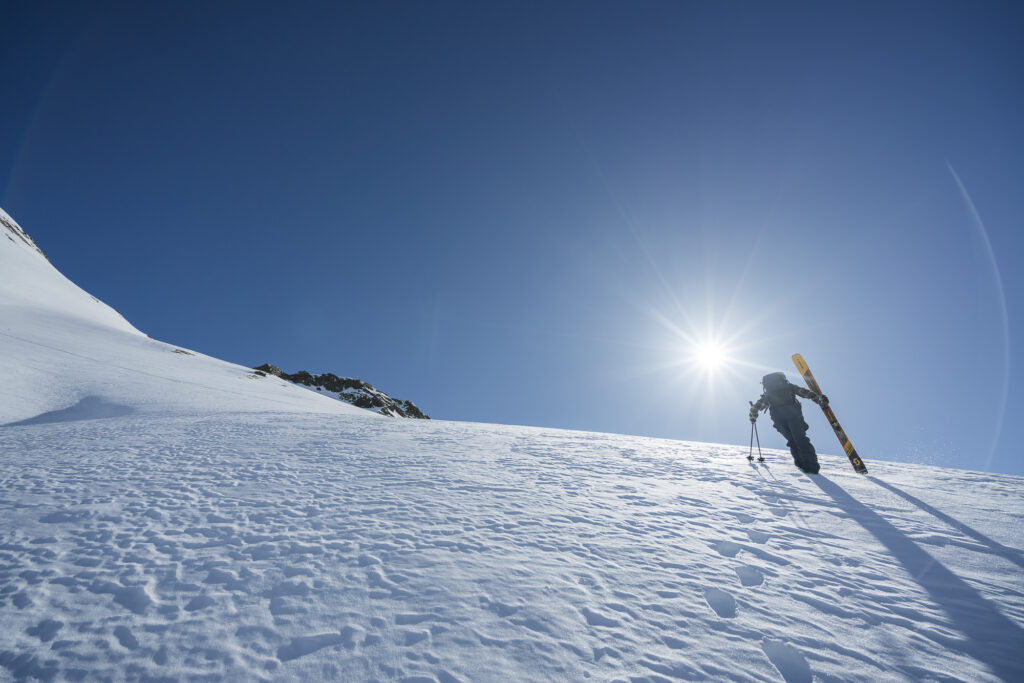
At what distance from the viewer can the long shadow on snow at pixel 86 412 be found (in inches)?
539

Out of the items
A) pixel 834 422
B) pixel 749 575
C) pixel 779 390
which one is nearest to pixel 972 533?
pixel 749 575

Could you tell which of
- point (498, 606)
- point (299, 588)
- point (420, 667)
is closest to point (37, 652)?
point (299, 588)

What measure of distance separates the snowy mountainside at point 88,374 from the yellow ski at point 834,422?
2087 centimetres

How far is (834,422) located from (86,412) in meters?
25.4

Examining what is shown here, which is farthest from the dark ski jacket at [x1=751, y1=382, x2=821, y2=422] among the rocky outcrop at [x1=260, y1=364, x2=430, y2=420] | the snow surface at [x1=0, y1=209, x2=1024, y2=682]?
the rocky outcrop at [x1=260, y1=364, x2=430, y2=420]

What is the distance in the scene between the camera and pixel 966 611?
3.57 m

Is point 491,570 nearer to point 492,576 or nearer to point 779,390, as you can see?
point 492,576

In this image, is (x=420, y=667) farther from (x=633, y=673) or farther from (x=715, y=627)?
(x=715, y=627)

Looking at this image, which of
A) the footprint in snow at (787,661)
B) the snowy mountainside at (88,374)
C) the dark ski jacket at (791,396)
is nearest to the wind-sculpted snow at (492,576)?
the footprint in snow at (787,661)

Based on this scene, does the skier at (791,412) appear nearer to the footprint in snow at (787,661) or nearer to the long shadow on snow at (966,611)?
the long shadow on snow at (966,611)

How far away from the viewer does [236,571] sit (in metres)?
3.89

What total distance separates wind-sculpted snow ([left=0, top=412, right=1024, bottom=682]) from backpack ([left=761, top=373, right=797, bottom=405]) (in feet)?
8.36

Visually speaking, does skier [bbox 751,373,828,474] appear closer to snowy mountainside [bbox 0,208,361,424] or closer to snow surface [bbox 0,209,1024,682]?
snow surface [bbox 0,209,1024,682]

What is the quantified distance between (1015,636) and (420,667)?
4.97 m
